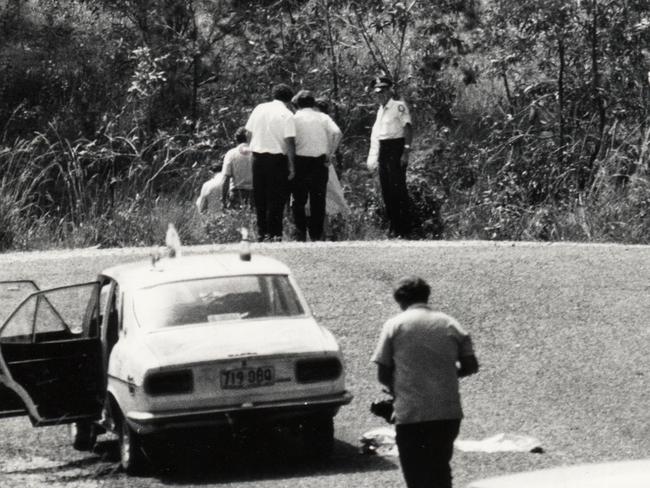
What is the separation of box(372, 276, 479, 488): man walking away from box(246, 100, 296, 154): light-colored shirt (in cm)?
1042

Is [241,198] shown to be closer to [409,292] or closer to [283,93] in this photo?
[283,93]

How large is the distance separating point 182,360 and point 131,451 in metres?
0.80

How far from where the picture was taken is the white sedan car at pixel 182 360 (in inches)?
378

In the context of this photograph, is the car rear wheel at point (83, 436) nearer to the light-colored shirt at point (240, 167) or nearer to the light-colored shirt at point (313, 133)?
the light-colored shirt at point (313, 133)

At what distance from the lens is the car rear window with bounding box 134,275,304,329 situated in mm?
10211

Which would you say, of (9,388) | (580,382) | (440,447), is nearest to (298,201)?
(580,382)

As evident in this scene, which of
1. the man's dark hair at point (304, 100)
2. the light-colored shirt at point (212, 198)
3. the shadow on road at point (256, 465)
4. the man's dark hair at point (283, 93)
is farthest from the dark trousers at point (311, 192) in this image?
the shadow on road at point (256, 465)

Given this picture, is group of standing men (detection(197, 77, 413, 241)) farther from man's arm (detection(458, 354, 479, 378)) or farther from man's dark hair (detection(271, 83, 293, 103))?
man's arm (detection(458, 354, 479, 378))

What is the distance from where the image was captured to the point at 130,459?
32.8ft

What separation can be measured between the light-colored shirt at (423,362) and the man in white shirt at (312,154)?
10551 millimetres

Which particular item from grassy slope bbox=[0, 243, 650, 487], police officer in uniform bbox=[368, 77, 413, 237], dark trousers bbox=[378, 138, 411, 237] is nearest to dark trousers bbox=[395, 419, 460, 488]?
grassy slope bbox=[0, 243, 650, 487]

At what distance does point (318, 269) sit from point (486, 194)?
288 inches

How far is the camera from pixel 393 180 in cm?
1916

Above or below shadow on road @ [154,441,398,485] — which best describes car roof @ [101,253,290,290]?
above
